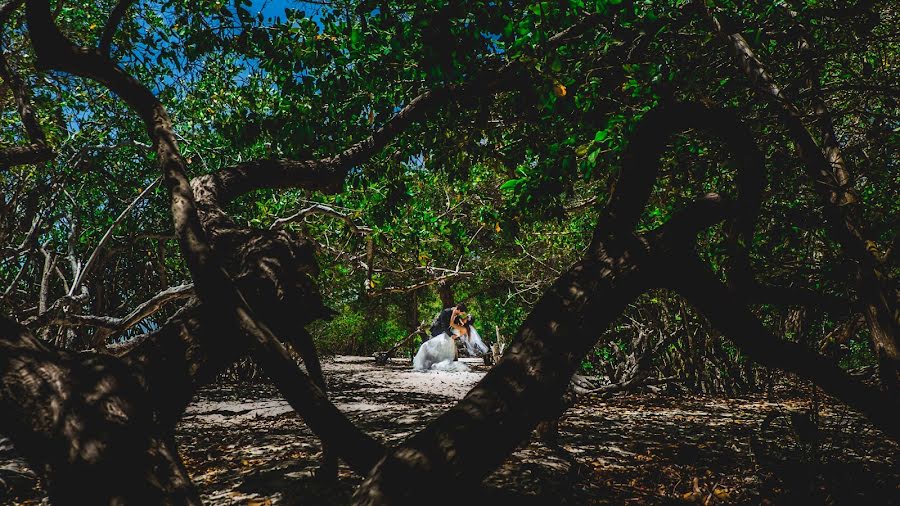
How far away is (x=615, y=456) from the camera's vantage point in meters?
4.98

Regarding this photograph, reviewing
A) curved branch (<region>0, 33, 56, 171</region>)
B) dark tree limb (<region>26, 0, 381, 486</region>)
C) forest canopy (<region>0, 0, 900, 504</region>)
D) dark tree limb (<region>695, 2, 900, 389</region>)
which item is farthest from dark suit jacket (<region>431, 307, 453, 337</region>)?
dark tree limb (<region>26, 0, 381, 486</region>)

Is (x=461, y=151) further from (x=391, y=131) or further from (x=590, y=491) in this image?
(x=590, y=491)

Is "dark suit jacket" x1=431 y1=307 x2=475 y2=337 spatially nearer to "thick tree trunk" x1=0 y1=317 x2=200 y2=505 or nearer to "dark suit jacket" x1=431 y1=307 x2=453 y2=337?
"dark suit jacket" x1=431 y1=307 x2=453 y2=337

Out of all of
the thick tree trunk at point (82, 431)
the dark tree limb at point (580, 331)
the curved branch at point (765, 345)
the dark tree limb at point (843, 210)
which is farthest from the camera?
the dark tree limb at point (843, 210)

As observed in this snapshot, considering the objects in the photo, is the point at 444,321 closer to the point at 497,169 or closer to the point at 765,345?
the point at 497,169

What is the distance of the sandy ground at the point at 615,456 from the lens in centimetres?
357

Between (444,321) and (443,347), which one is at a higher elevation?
(444,321)

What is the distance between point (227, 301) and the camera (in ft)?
6.81

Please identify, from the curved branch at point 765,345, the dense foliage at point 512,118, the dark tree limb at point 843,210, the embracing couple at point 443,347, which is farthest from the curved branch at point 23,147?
the embracing couple at point 443,347

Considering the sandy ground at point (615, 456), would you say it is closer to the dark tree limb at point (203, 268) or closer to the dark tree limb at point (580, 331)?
the dark tree limb at point (580, 331)

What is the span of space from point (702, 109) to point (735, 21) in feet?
7.20

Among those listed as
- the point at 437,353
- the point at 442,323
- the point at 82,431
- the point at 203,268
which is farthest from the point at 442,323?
the point at 82,431

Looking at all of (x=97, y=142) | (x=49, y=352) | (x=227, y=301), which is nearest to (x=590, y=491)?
(x=227, y=301)

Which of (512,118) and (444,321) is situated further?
(444,321)
